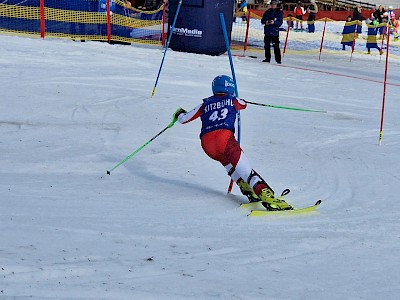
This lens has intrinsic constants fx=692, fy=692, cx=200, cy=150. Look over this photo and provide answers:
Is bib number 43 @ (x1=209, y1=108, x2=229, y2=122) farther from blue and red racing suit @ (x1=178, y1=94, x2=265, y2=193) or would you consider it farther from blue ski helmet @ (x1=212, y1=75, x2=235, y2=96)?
blue ski helmet @ (x1=212, y1=75, x2=235, y2=96)

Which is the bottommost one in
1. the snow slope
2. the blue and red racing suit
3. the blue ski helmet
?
the snow slope

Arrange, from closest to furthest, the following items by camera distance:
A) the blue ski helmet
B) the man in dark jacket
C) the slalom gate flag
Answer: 1. the blue ski helmet
2. the man in dark jacket
3. the slalom gate flag

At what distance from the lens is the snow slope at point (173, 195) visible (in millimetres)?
4793

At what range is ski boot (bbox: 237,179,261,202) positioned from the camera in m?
6.86

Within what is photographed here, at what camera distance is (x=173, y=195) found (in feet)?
23.1

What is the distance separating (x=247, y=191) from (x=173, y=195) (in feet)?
2.47

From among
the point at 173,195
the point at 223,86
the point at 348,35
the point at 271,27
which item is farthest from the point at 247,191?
the point at 348,35

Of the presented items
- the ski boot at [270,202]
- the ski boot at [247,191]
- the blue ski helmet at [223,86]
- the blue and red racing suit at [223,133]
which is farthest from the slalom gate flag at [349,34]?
the ski boot at [270,202]

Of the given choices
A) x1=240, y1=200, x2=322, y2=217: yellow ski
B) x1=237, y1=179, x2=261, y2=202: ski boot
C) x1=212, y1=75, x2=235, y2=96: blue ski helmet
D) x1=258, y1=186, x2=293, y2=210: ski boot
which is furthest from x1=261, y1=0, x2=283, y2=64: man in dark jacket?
x1=258, y1=186, x2=293, y2=210: ski boot

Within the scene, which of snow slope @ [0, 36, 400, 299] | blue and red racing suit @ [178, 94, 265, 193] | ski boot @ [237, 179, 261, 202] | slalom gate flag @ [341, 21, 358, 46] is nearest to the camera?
snow slope @ [0, 36, 400, 299]

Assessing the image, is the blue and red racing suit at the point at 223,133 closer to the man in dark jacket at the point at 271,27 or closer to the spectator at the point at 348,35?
the man in dark jacket at the point at 271,27

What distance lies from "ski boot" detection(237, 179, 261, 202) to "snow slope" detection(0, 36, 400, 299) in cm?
15

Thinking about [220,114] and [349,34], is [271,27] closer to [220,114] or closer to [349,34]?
[349,34]

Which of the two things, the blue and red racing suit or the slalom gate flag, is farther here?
the slalom gate flag
